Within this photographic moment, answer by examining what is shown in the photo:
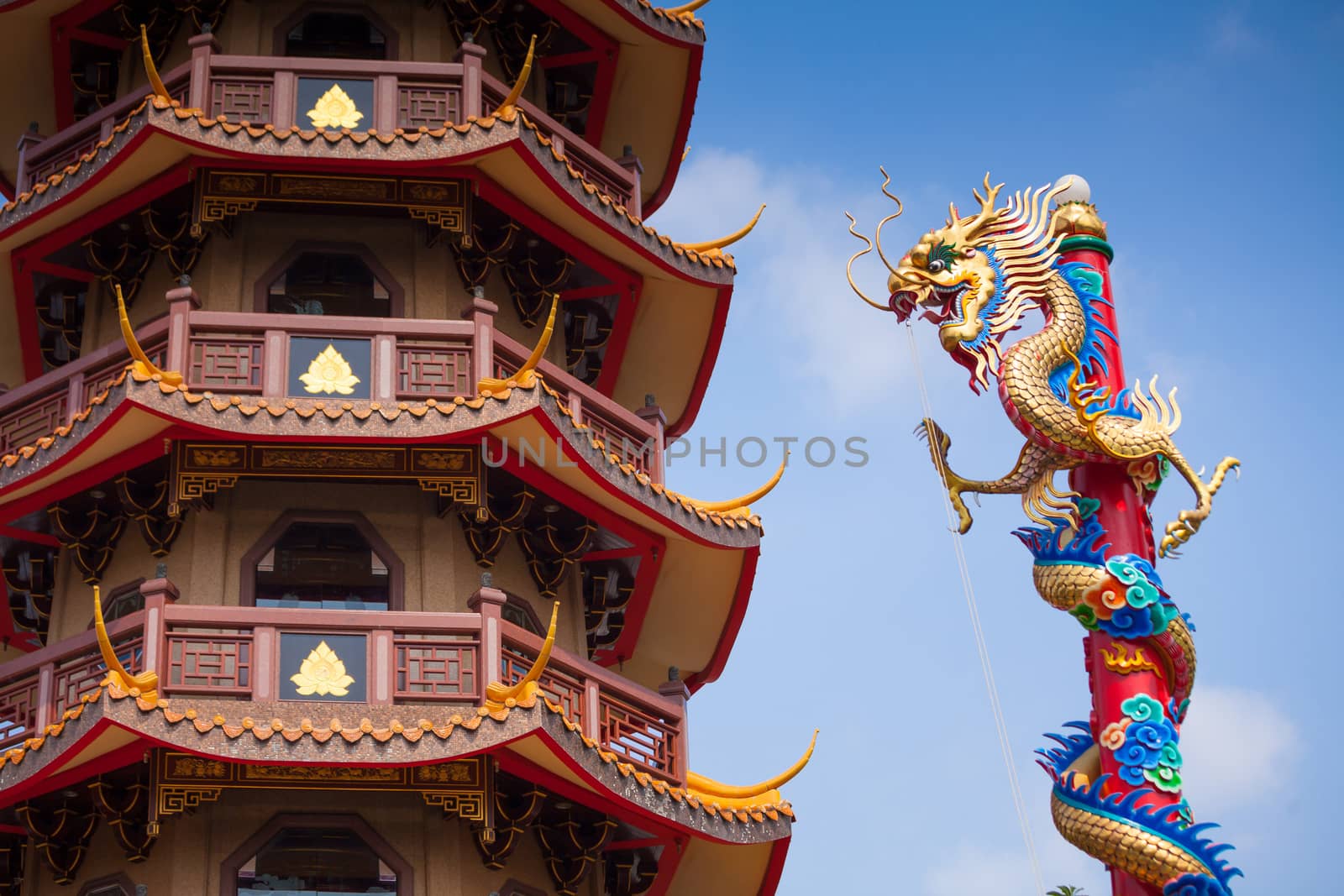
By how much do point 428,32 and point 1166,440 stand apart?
8554mm

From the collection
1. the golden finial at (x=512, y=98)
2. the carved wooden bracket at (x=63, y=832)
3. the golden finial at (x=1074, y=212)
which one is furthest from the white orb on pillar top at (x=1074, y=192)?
the carved wooden bracket at (x=63, y=832)

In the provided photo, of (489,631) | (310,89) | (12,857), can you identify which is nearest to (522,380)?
(489,631)

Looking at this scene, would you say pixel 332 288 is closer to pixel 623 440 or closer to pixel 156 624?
pixel 623 440

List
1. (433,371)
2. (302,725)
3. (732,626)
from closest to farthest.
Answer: (302,725) → (433,371) → (732,626)

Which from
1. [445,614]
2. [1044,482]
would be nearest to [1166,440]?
[1044,482]

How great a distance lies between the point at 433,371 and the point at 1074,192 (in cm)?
714

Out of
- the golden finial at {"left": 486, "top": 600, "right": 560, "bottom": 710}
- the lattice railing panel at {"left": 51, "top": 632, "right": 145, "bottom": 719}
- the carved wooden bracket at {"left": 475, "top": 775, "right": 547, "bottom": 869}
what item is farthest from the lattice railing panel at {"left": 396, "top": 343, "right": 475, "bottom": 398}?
the carved wooden bracket at {"left": 475, "top": 775, "right": 547, "bottom": 869}

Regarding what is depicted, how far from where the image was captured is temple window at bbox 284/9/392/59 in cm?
2456

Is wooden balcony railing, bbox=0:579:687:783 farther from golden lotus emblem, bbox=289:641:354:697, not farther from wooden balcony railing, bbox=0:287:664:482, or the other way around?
wooden balcony railing, bbox=0:287:664:482

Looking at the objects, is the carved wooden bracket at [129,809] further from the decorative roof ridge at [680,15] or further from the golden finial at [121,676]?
the decorative roof ridge at [680,15]

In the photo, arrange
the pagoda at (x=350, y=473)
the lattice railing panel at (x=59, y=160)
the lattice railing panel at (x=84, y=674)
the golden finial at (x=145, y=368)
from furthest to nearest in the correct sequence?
the lattice railing panel at (x=59, y=160)
the golden finial at (x=145, y=368)
the lattice railing panel at (x=84, y=674)
the pagoda at (x=350, y=473)

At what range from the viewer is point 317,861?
19750 millimetres

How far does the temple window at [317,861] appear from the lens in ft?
63.9

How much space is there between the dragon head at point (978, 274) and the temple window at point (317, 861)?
24.6 ft
